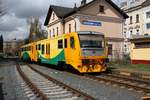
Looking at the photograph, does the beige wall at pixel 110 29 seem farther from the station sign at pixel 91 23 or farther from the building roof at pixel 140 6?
the building roof at pixel 140 6

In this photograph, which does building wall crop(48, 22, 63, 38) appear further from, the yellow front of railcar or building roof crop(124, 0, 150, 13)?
the yellow front of railcar

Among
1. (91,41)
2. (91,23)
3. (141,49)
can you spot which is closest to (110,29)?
(91,23)

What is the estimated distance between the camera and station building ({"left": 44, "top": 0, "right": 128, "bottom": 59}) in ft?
129

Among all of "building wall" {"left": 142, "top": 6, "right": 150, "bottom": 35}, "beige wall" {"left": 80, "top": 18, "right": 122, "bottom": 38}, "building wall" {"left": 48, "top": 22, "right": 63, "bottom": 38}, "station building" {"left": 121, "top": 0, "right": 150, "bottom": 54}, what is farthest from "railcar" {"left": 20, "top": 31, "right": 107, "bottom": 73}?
"building wall" {"left": 142, "top": 6, "right": 150, "bottom": 35}

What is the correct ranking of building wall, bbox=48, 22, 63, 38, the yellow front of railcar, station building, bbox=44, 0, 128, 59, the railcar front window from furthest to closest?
building wall, bbox=48, 22, 63, 38
station building, bbox=44, 0, 128, 59
the railcar front window
the yellow front of railcar

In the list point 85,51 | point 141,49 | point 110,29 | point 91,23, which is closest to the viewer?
point 85,51

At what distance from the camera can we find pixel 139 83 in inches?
555

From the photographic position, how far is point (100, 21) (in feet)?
135

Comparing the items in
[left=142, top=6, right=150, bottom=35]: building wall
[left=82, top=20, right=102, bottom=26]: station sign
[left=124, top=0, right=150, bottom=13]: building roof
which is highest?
[left=124, top=0, right=150, bottom=13]: building roof

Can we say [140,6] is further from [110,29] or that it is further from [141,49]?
[141,49]

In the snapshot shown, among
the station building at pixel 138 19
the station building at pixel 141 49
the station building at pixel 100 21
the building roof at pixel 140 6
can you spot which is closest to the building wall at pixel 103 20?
the station building at pixel 100 21

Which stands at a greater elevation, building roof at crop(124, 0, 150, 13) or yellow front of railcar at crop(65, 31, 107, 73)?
building roof at crop(124, 0, 150, 13)

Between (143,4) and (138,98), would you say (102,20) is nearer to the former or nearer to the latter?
(143,4)

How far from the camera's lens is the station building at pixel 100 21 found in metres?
39.2
